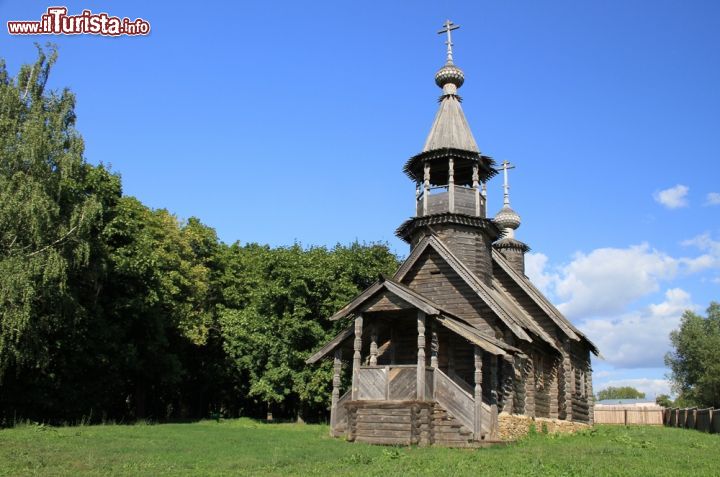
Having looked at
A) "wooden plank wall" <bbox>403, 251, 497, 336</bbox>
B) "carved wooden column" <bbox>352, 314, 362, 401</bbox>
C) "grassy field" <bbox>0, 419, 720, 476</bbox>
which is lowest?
A: "grassy field" <bbox>0, 419, 720, 476</bbox>

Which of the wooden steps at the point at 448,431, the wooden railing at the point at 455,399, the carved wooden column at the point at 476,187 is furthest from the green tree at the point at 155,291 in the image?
the wooden steps at the point at 448,431

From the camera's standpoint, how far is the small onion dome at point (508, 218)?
40438 millimetres

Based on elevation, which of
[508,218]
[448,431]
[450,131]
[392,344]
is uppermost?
[450,131]

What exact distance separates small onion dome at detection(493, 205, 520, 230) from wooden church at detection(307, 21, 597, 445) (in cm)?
962

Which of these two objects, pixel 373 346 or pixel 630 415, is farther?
pixel 630 415

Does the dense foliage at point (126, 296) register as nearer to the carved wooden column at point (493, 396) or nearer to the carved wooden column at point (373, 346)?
the carved wooden column at point (373, 346)

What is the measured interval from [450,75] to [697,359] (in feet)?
164

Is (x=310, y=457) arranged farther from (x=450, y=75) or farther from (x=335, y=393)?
(x=450, y=75)

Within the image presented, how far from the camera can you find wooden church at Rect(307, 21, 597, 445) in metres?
20.8

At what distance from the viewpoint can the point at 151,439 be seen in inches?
799

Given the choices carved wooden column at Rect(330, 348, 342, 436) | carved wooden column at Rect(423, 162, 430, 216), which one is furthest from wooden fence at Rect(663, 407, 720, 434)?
carved wooden column at Rect(330, 348, 342, 436)

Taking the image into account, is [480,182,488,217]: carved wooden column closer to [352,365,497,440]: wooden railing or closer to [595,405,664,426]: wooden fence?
A: [352,365,497,440]: wooden railing

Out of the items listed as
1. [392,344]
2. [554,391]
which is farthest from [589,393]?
[392,344]

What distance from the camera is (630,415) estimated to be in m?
50.8
